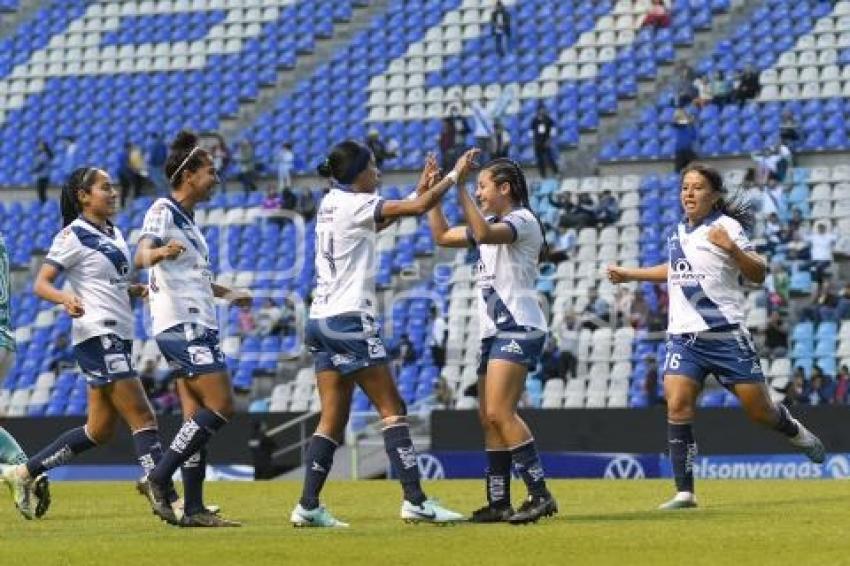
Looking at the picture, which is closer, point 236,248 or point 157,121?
point 236,248

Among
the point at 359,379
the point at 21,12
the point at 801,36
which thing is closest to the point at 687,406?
the point at 359,379

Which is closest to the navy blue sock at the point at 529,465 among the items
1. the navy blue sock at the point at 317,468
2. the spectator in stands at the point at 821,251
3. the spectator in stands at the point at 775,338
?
the navy blue sock at the point at 317,468

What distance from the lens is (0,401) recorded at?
35.7 m

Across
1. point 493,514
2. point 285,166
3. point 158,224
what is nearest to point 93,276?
point 158,224

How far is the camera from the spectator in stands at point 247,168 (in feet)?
127

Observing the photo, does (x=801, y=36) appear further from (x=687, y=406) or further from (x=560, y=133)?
(x=687, y=406)

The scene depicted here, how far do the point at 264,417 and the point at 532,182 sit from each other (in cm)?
901

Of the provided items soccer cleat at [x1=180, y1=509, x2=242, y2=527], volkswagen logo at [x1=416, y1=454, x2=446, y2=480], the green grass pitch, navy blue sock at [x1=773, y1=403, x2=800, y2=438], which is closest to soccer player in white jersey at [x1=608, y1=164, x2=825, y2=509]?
navy blue sock at [x1=773, y1=403, x2=800, y2=438]

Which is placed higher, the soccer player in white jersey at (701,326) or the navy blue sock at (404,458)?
the soccer player in white jersey at (701,326)

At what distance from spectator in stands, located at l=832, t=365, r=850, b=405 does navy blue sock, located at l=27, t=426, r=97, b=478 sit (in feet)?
48.3

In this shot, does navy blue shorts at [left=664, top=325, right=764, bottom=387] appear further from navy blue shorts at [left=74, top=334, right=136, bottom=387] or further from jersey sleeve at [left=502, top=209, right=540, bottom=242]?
navy blue shorts at [left=74, top=334, right=136, bottom=387]

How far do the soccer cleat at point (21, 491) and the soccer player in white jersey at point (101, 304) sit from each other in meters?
0.01

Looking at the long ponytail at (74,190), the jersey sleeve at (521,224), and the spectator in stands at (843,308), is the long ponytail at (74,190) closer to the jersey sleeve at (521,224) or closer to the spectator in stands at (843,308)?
the jersey sleeve at (521,224)

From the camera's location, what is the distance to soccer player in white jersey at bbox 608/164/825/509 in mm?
14664
